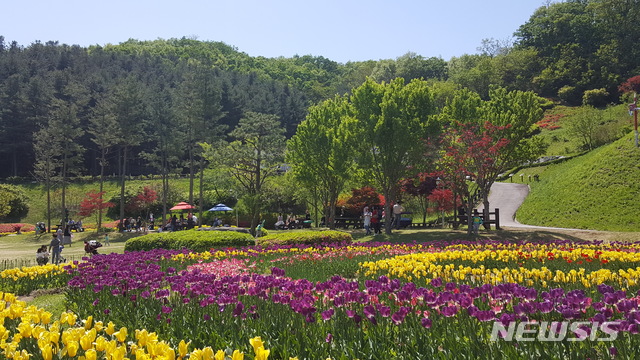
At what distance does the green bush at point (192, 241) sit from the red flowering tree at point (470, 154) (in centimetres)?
1132

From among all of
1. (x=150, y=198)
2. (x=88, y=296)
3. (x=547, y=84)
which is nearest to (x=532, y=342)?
(x=88, y=296)

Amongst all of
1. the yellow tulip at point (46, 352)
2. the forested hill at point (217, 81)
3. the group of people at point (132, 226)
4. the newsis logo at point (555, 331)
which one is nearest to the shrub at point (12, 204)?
the forested hill at point (217, 81)

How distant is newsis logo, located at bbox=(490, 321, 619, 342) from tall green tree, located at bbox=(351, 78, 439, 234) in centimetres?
2032

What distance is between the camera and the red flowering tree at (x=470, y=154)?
22938 millimetres

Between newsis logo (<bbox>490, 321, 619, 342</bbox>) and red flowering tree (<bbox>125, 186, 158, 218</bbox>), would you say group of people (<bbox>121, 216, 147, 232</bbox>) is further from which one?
newsis logo (<bbox>490, 321, 619, 342</bbox>)

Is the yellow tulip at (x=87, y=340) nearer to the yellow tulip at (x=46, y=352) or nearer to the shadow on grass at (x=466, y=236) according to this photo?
the yellow tulip at (x=46, y=352)

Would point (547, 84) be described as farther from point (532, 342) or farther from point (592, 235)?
point (532, 342)

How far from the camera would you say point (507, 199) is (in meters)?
39.9

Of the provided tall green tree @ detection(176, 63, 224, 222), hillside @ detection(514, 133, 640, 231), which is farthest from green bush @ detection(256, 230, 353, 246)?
tall green tree @ detection(176, 63, 224, 222)

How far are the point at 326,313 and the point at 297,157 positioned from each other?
89.0 feet

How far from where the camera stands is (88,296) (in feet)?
25.3

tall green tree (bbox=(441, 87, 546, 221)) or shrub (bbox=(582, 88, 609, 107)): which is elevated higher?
shrub (bbox=(582, 88, 609, 107))

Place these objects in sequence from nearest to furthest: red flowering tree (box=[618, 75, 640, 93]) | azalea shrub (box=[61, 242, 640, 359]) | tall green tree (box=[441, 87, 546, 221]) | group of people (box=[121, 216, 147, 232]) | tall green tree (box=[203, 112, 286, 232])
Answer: azalea shrub (box=[61, 242, 640, 359]), tall green tree (box=[441, 87, 546, 221]), tall green tree (box=[203, 112, 286, 232]), group of people (box=[121, 216, 147, 232]), red flowering tree (box=[618, 75, 640, 93])

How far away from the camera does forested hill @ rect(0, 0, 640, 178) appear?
5484 cm
